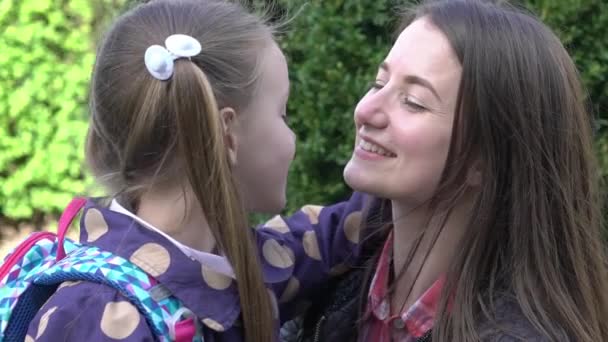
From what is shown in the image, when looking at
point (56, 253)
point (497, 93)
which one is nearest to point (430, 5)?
point (497, 93)

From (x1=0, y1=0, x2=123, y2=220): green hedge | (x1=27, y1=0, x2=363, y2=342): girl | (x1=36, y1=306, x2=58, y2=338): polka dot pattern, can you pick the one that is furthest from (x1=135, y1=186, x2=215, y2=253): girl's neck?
(x1=0, y1=0, x2=123, y2=220): green hedge

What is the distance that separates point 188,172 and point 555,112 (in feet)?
2.79

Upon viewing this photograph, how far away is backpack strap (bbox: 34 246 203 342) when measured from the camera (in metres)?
1.85

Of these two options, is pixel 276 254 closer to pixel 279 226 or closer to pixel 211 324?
pixel 279 226

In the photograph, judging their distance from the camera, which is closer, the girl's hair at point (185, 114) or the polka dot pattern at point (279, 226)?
the girl's hair at point (185, 114)

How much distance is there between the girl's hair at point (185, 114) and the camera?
6.43ft

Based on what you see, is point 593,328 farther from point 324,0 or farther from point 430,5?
point 324,0

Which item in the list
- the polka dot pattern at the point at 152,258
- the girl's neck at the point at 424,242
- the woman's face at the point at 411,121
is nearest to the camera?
the polka dot pattern at the point at 152,258

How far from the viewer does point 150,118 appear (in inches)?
78.0

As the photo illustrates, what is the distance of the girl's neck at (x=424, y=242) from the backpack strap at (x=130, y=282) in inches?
23.2

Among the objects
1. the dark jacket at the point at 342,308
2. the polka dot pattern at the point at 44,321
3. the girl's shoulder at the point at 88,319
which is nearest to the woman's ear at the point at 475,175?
the dark jacket at the point at 342,308

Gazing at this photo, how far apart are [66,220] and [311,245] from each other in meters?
0.67

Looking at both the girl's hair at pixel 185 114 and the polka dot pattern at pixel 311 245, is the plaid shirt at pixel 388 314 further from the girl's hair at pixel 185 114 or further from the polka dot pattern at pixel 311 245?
the girl's hair at pixel 185 114

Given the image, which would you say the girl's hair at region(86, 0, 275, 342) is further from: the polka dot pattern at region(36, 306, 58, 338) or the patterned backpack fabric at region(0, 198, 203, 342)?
the polka dot pattern at region(36, 306, 58, 338)
